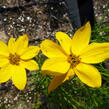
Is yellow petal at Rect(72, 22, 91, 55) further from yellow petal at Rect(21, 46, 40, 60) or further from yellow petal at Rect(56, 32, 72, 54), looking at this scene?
yellow petal at Rect(21, 46, 40, 60)

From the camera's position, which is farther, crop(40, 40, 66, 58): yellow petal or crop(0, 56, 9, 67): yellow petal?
crop(0, 56, 9, 67): yellow petal

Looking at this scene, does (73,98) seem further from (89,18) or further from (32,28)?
(89,18)

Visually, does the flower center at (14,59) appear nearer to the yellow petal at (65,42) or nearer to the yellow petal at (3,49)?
the yellow petal at (3,49)

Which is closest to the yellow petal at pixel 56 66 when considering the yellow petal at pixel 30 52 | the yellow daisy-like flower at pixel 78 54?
the yellow daisy-like flower at pixel 78 54

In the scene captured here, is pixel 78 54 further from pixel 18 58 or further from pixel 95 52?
pixel 18 58

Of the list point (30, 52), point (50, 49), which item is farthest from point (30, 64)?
point (50, 49)

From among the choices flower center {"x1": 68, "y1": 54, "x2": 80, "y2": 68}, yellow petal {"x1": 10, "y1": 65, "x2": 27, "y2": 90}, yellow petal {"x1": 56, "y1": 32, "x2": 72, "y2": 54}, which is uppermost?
yellow petal {"x1": 56, "y1": 32, "x2": 72, "y2": 54}

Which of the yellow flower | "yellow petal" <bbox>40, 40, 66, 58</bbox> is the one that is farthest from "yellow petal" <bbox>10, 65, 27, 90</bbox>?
"yellow petal" <bbox>40, 40, 66, 58</bbox>
